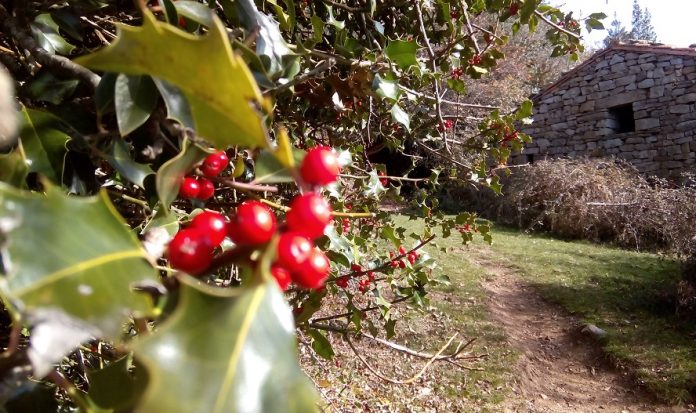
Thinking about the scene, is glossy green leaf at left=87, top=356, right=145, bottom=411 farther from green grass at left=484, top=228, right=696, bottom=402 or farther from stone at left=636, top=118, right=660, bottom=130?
stone at left=636, top=118, right=660, bottom=130

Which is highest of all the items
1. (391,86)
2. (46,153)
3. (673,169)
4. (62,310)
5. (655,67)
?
(655,67)

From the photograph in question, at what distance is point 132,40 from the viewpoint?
449mm

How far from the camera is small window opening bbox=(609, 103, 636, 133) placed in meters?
11.8

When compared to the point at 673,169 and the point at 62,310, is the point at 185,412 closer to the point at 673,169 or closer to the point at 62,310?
the point at 62,310

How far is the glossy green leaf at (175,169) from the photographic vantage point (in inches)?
21.9

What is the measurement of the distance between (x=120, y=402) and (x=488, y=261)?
8584 millimetres

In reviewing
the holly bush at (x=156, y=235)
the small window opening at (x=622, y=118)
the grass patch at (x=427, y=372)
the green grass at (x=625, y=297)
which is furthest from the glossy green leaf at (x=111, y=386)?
the small window opening at (x=622, y=118)

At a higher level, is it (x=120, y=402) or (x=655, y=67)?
(x=655, y=67)

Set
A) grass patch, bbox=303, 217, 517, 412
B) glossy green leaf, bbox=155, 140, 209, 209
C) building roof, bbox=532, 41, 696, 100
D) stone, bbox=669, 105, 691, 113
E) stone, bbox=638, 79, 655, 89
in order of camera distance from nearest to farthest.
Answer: glossy green leaf, bbox=155, 140, 209, 209, grass patch, bbox=303, 217, 517, 412, building roof, bbox=532, 41, 696, 100, stone, bbox=669, 105, 691, 113, stone, bbox=638, 79, 655, 89

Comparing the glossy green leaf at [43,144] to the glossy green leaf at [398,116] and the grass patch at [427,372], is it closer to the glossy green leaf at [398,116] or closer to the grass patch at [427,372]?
the glossy green leaf at [398,116]

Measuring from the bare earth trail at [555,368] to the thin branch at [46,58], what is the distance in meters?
4.33

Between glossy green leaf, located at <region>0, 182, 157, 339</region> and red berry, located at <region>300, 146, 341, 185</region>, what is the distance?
6.8 inches

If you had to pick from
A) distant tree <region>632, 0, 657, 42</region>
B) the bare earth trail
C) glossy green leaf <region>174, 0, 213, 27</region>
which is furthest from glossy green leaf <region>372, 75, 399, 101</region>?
distant tree <region>632, 0, 657, 42</region>

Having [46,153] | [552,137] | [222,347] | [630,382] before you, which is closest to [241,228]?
[222,347]
